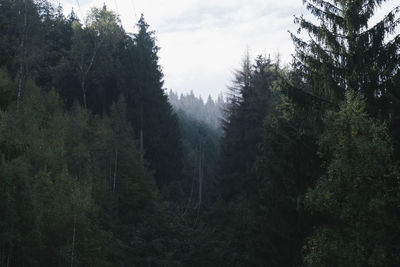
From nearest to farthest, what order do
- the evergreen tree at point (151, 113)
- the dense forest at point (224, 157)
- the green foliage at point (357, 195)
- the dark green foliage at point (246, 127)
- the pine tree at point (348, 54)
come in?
the green foliage at point (357, 195) < the dense forest at point (224, 157) < the pine tree at point (348, 54) < the dark green foliage at point (246, 127) < the evergreen tree at point (151, 113)

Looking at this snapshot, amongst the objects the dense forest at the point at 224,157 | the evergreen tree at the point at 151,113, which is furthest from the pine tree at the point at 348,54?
the evergreen tree at the point at 151,113

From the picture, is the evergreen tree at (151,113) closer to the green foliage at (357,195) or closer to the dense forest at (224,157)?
the dense forest at (224,157)

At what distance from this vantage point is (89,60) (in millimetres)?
44531

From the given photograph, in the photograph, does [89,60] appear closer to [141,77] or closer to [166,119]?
[141,77]

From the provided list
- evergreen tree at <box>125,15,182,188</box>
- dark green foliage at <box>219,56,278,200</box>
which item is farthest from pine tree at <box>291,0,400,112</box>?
evergreen tree at <box>125,15,182,188</box>

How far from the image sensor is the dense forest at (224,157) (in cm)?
1023

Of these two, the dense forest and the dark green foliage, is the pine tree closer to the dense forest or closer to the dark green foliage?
the dense forest

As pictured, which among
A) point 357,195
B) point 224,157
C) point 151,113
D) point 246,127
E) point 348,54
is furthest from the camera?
point 151,113

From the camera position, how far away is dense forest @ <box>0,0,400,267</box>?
403 inches

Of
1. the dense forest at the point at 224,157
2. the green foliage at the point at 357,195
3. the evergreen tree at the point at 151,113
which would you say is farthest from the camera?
the evergreen tree at the point at 151,113

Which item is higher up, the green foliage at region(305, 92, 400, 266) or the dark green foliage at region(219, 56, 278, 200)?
the dark green foliage at region(219, 56, 278, 200)

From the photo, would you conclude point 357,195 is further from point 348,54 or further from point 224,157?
point 224,157

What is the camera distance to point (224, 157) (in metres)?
39.5

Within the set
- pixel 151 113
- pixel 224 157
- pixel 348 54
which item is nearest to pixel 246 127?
pixel 224 157
